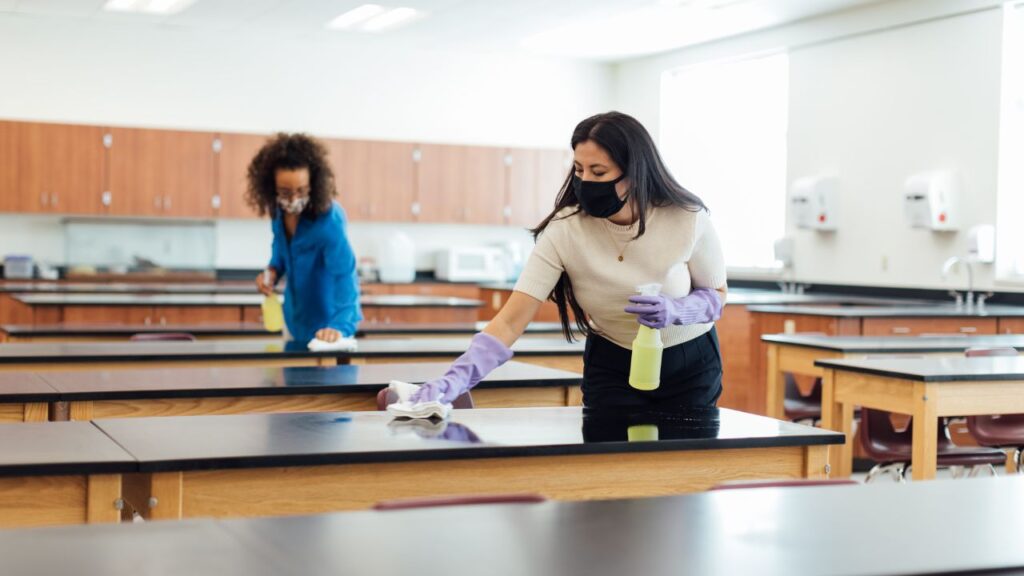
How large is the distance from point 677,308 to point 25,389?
1668mm

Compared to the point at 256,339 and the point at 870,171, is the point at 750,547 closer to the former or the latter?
the point at 256,339

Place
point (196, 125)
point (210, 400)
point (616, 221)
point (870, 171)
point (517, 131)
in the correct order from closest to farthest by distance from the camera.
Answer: point (616, 221), point (210, 400), point (870, 171), point (196, 125), point (517, 131)

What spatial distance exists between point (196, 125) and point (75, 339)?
5029 mm

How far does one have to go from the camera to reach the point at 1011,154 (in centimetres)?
754

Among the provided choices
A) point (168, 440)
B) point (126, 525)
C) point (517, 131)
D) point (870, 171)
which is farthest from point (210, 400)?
point (517, 131)

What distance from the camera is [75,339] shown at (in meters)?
5.38

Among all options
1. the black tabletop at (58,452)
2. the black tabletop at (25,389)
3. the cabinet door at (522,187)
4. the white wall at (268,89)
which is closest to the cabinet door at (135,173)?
the white wall at (268,89)

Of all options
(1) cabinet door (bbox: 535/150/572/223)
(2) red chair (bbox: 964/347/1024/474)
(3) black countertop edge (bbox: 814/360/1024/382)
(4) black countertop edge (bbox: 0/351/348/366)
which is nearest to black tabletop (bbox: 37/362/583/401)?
(4) black countertop edge (bbox: 0/351/348/366)

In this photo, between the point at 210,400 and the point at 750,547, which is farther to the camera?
the point at 210,400

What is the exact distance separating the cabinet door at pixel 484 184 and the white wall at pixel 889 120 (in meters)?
2.44

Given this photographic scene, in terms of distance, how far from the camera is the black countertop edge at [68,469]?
2072mm

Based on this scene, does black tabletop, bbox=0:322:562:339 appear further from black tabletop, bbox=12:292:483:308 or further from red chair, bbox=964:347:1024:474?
red chair, bbox=964:347:1024:474

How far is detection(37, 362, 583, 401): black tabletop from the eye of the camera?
128 inches

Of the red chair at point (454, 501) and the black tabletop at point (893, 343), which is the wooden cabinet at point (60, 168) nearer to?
the black tabletop at point (893, 343)
